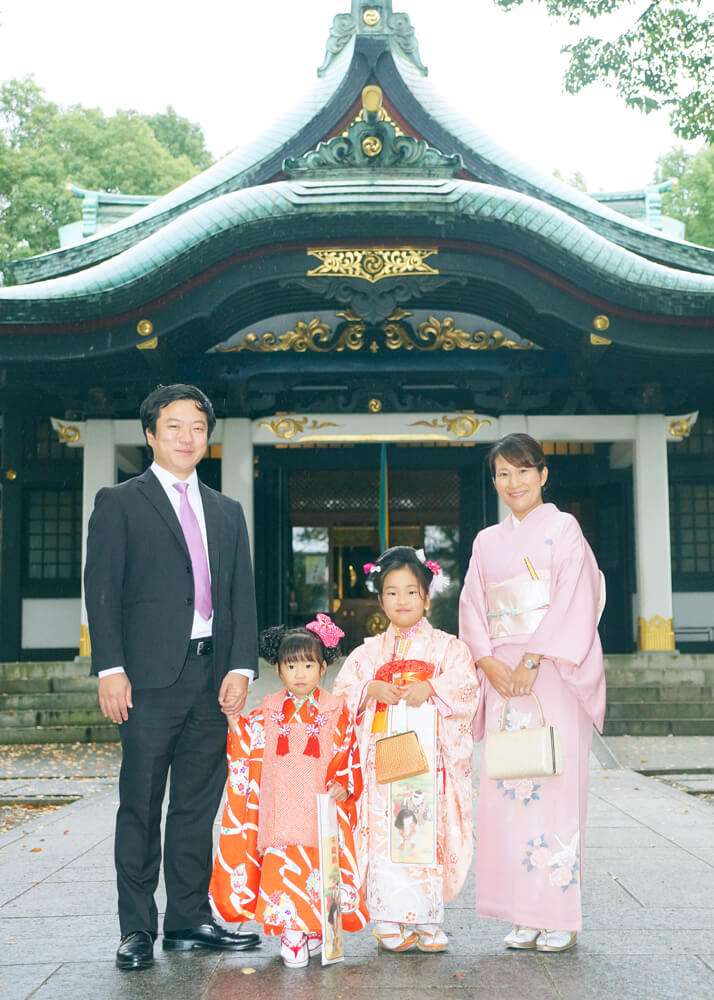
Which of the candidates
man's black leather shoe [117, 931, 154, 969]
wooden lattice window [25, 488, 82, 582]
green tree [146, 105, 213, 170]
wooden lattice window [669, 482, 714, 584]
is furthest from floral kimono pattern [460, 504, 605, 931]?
green tree [146, 105, 213, 170]

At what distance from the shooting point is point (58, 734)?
365 inches

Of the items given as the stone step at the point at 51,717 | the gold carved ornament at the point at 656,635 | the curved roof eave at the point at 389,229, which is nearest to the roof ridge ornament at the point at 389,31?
the curved roof eave at the point at 389,229

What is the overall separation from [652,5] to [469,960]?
8.07 metres

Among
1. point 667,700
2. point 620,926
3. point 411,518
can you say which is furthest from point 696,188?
point 620,926

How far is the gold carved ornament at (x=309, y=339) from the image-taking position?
10492 mm

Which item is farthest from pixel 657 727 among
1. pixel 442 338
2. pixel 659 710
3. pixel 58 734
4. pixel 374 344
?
pixel 58 734

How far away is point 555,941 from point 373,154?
795 centimetres

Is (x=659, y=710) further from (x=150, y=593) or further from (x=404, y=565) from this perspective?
(x=150, y=593)

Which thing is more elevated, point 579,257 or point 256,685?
point 579,257

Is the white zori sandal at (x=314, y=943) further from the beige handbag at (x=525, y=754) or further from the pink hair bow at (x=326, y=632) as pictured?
the pink hair bow at (x=326, y=632)

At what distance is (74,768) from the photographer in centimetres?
811

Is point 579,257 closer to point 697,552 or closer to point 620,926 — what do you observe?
point 697,552

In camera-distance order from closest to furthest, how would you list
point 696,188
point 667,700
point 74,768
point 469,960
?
point 469,960, point 74,768, point 667,700, point 696,188

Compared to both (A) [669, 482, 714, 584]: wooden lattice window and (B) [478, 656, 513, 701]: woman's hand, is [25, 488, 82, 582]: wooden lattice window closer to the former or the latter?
(A) [669, 482, 714, 584]: wooden lattice window
